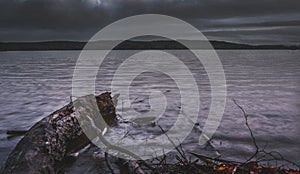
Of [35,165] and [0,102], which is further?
[0,102]

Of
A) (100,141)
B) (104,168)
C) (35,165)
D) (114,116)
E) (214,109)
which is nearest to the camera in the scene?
(35,165)

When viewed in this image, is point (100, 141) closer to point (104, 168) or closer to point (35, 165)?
point (104, 168)

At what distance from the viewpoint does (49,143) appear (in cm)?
635

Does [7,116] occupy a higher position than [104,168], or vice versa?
[104,168]

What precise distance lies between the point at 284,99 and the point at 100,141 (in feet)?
34.6

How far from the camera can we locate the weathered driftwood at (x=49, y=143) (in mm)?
5426

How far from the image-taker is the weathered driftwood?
543cm

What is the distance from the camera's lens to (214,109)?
12828mm

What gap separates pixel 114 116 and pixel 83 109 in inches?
94.9

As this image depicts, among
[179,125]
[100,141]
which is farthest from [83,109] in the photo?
[179,125]

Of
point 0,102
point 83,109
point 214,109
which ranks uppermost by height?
point 83,109

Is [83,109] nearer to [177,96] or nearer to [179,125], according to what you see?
[179,125]

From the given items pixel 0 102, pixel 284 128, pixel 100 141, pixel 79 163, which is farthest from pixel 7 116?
pixel 284 128

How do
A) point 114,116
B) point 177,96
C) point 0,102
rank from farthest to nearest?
point 177,96 → point 0,102 → point 114,116
